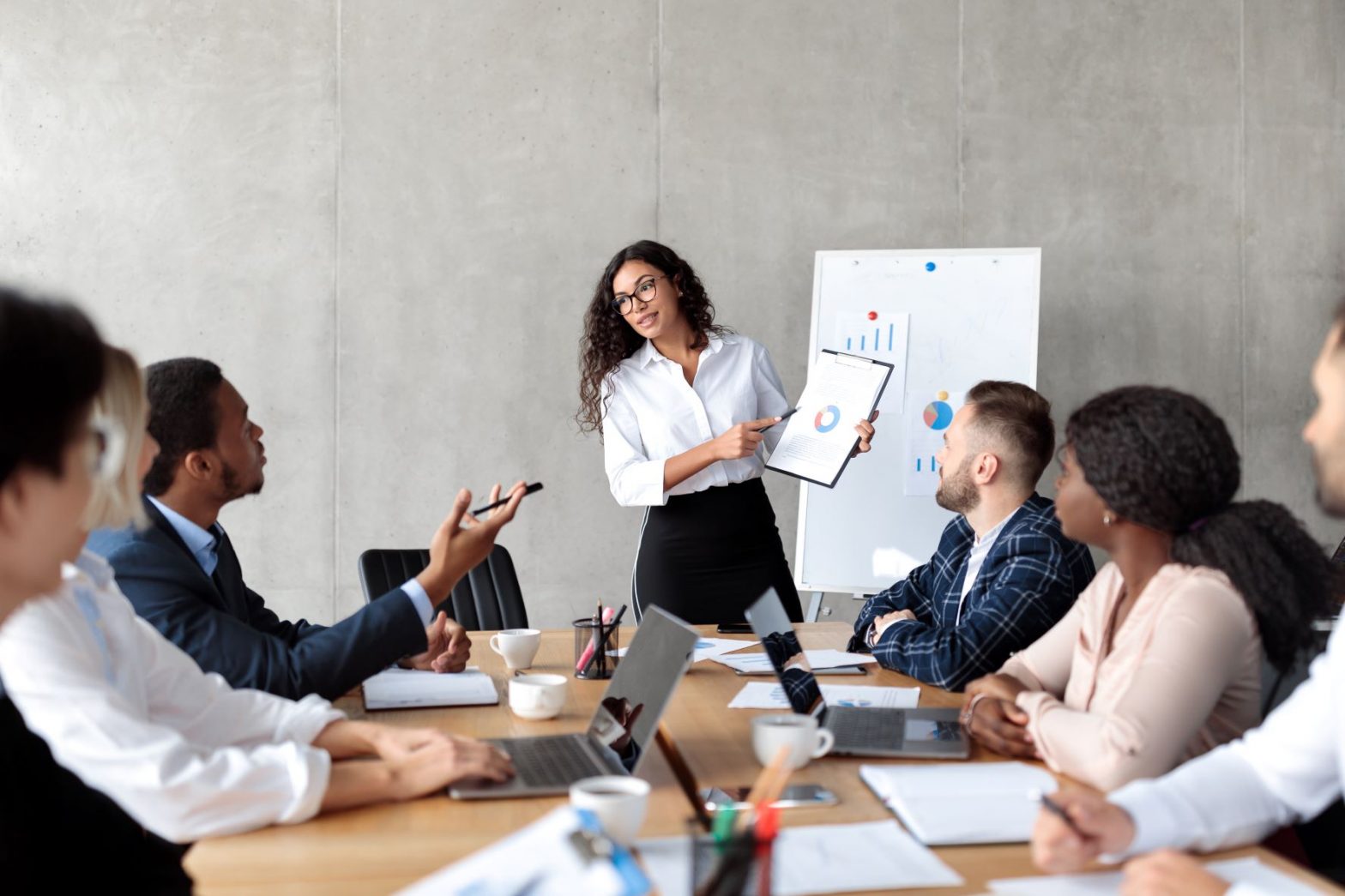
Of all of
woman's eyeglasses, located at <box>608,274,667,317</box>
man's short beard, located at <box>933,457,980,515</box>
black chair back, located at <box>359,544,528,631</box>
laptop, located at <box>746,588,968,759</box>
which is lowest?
black chair back, located at <box>359,544,528,631</box>

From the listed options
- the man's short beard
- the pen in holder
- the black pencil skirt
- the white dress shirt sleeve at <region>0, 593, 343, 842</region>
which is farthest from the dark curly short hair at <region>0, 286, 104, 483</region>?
the black pencil skirt

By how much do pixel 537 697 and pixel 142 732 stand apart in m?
0.74

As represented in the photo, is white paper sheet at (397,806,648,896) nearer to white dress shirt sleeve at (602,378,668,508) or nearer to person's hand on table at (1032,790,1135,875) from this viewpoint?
person's hand on table at (1032,790,1135,875)

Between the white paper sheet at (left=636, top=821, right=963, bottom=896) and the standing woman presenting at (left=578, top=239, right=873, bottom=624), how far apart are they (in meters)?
2.09

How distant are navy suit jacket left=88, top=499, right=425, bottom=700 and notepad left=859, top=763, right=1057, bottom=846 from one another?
852mm

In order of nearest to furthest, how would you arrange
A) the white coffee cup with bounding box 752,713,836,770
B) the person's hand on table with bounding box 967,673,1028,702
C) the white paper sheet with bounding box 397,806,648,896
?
the white paper sheet with bounding box 397,806,648,896
the white coffee cup with bounding box 752,713,836,770
the person's hand on table with bounding box 967,673,1028,702

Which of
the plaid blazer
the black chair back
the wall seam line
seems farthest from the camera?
the wall seam line

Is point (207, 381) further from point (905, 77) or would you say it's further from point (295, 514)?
point (905, 77)

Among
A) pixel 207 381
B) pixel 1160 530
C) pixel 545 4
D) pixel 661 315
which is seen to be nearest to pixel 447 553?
pixel 207 381

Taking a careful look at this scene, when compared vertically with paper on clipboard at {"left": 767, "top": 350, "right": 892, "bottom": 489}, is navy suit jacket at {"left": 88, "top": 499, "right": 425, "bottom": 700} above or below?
below

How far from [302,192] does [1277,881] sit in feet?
14.0

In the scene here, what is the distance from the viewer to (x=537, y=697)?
1.99 metres

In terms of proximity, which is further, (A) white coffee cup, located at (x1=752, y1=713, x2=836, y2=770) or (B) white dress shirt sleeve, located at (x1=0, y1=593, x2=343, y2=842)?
(A) white coffee cup, located at (x1=752, y1=713, x2=836, y2=770)

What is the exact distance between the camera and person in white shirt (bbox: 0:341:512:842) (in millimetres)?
1367
